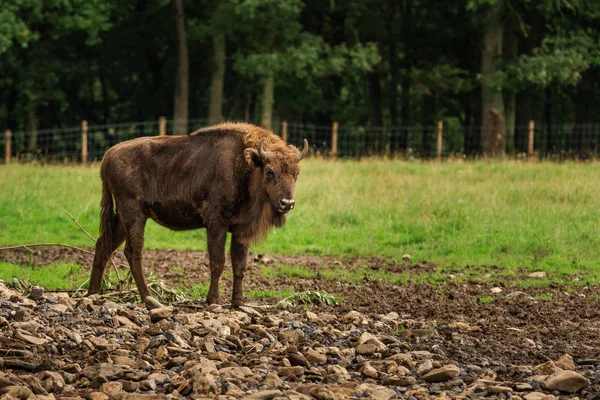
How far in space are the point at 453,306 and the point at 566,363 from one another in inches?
132

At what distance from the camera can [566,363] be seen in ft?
27.4

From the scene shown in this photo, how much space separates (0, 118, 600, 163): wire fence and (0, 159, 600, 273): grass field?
463 cm

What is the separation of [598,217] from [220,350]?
1056cm

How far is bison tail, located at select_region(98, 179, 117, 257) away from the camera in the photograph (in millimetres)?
11844

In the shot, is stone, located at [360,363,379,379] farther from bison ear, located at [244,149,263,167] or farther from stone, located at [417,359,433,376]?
bison ear, located at [244,149,263,167]

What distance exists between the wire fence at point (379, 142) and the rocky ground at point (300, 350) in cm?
1622

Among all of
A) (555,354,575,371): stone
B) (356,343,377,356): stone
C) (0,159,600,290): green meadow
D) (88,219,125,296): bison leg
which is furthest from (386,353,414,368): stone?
(0,159,600,290): green meadow

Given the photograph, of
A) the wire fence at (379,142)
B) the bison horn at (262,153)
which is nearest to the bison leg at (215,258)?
the bison horn at (262,153)

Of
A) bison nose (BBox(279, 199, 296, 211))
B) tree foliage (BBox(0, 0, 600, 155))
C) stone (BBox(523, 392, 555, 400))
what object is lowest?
stone (BBox(523, 392, 555, 400))

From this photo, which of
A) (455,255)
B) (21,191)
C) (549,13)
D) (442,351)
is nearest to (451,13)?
(549,13)

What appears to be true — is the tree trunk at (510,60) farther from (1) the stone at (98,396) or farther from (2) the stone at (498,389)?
(1) the stone at (98,396)

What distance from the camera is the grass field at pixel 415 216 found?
16266mm

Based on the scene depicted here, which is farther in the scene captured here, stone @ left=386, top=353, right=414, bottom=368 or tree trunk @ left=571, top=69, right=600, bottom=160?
tree trunk @ left=571, top=69, right=600, bottom=160

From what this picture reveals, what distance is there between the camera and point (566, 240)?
53.6ft
